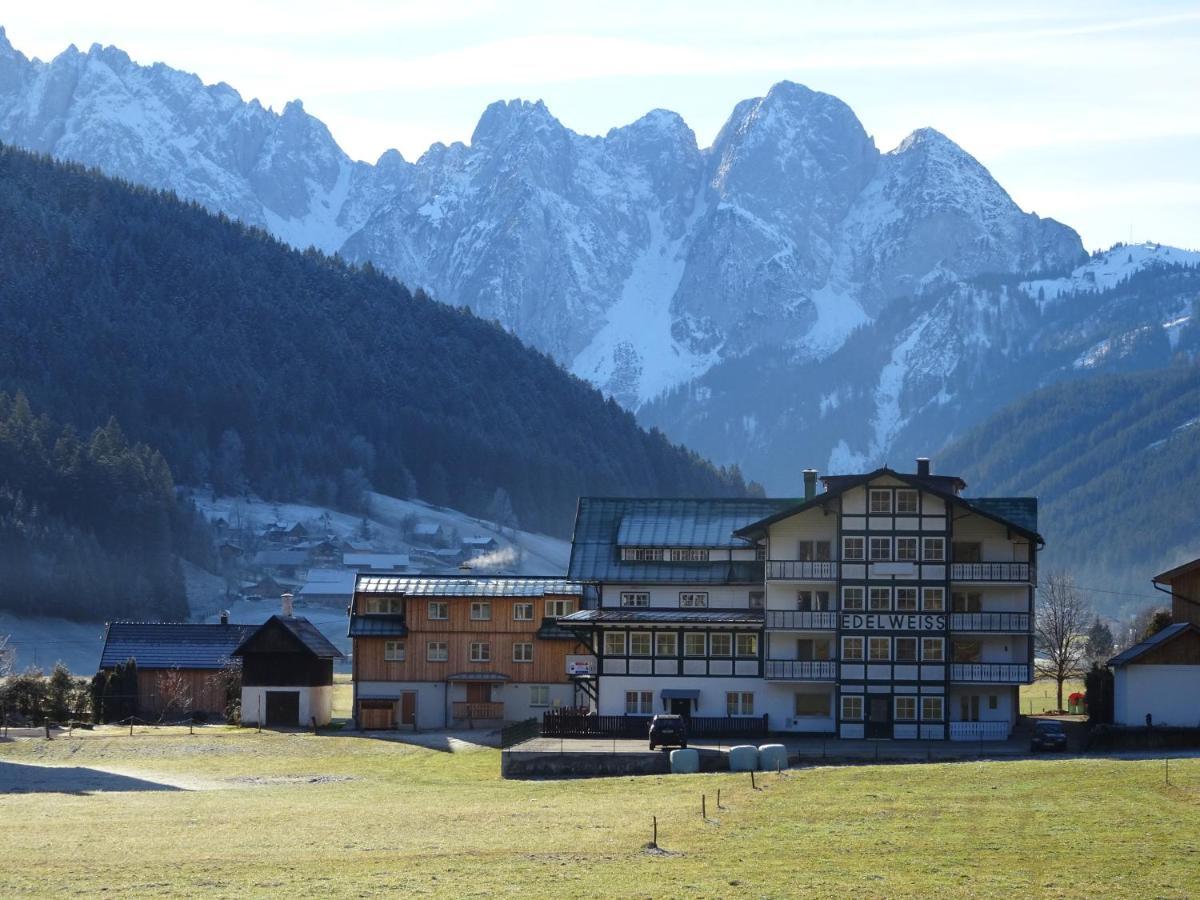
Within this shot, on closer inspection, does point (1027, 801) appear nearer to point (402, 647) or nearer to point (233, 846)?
point (233, 846)

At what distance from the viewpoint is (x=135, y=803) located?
186ft

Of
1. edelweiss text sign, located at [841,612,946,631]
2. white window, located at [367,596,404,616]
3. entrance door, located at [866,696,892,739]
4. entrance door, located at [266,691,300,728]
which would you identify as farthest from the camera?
white window, located at [367,596,404,616]

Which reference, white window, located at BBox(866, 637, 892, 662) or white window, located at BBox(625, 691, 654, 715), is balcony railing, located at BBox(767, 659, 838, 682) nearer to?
white window, located at BBox(866, 637, 892, 662)

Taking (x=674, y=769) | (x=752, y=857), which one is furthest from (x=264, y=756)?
(x=752, y=857)

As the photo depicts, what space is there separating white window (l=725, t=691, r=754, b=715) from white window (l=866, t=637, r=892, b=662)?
519 cm

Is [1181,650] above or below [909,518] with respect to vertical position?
below

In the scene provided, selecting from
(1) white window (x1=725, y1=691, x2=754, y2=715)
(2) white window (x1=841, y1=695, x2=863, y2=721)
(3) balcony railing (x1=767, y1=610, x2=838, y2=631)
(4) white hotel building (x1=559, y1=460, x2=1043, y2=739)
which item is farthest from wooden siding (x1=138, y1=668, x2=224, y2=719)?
(2) white window (x1=841, y1=695, x2=863, y2=721)

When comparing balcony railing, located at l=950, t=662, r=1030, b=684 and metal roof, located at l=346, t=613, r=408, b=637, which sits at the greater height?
metal roof, located at l=346, t=613, r=408, b=637

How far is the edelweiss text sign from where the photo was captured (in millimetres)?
80938

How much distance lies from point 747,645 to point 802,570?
391 cm

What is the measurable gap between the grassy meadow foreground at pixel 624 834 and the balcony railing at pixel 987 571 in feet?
61.0

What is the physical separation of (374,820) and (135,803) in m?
9.22

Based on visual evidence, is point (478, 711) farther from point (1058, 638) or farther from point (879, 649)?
point (1058, 638)

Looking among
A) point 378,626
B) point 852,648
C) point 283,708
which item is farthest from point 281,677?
point 852,648
